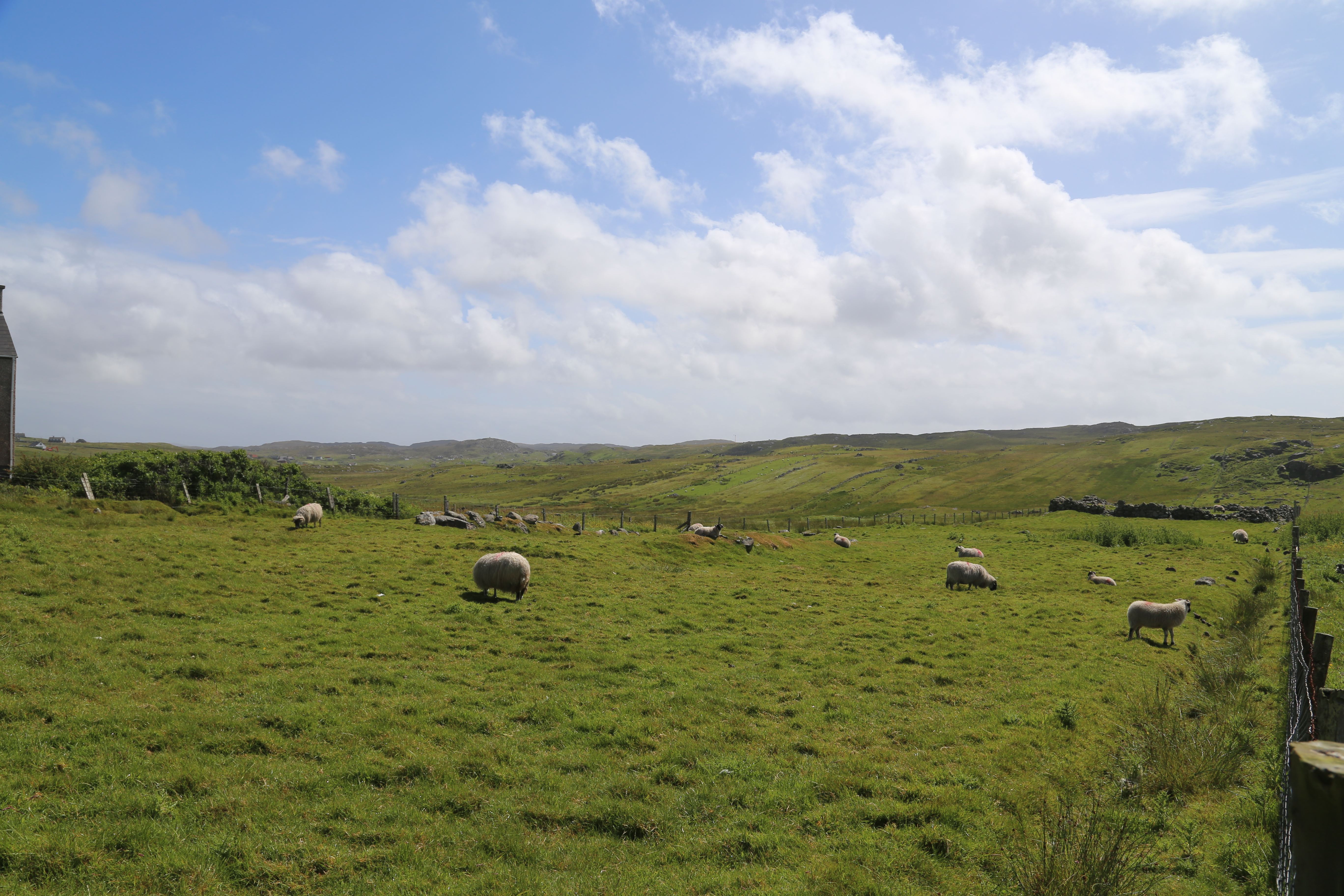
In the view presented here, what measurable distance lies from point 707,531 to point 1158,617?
2499cm

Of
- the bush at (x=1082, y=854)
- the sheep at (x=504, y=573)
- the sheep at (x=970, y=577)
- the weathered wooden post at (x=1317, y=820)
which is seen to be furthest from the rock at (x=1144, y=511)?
the weathered wooden post at (x=1317, y=820)

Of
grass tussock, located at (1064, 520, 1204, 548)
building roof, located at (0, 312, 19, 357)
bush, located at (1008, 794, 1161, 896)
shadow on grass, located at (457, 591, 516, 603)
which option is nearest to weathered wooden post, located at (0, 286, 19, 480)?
building roof, located at (0, 312, 19, 357)

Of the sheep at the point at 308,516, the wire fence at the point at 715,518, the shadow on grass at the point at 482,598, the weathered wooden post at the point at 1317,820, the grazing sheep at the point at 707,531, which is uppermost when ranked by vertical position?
the weathered wooden post at the point at 1317,820

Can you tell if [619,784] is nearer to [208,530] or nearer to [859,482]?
[208,530]

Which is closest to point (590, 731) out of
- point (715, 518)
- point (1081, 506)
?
point (1081, 506)

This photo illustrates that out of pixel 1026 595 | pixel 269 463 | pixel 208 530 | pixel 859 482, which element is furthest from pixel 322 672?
pixel 859 482

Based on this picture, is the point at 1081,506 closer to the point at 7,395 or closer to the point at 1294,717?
the point at 1294,717

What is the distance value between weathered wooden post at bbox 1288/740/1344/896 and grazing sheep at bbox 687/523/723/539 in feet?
123

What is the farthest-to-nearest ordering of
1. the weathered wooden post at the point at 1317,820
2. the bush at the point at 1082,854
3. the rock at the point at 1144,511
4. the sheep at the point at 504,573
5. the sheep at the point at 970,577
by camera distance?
the rock at the point at 1144,511 → the sheep at the point at 970,577 → the sheep at the point at 504,573 → the bush at the point at 1082,854 → the weathered wooden post at the point at 1317,820

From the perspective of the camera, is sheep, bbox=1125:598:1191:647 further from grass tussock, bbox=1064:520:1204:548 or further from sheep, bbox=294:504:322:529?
sheep, bbox=294:504:322:529

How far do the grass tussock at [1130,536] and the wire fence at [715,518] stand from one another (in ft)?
56.5

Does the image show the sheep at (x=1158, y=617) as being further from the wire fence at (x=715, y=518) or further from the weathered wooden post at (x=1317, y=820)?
the wire fence at (x=715, y=518)

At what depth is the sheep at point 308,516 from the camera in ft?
112

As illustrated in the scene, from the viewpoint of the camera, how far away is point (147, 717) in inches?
422
